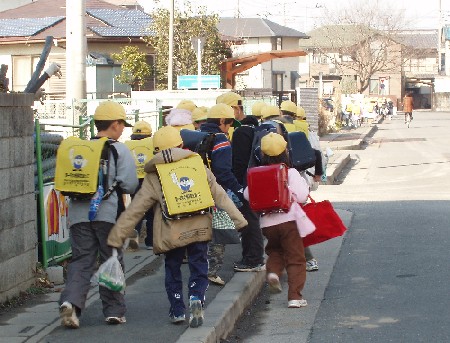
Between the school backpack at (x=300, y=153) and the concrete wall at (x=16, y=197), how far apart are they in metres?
2.64

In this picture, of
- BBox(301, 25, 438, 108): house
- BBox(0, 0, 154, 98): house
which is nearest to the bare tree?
BBox(301, 25, 438, 108): house

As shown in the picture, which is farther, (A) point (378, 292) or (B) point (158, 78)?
(B) point (158, 78)

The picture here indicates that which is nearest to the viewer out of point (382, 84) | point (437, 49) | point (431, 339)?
point (431, 339)

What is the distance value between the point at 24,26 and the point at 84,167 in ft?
116

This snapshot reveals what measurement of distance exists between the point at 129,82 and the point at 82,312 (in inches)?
1212

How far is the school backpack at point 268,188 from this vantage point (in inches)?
351

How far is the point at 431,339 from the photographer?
780 cm

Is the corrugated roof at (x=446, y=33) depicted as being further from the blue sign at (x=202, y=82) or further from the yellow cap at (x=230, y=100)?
the yellow cap at (x=230, y=100)

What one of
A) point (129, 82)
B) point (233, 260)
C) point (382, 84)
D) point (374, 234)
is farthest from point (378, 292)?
point (382, 84)

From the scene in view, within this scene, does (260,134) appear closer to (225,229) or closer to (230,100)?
(230,100)

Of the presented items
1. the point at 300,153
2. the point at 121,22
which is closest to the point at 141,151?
the point at 300,153

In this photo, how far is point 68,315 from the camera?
305 inches

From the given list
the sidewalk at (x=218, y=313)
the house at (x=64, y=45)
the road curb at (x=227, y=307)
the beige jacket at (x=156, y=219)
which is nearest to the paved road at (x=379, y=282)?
the sidewalk at (x=218, y=313)

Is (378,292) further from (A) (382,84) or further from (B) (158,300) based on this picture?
(A) (382,84)
